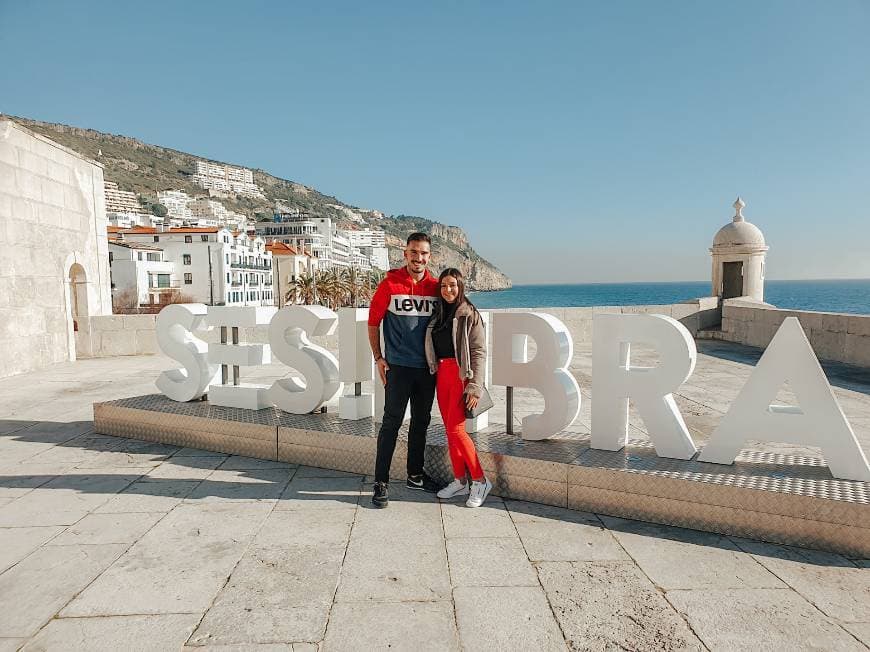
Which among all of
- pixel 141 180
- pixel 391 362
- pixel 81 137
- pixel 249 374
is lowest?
pixel 249 374

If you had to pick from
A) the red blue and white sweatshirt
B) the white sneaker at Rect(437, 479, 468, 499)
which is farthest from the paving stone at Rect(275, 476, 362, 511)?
the red blue and white sweatshirt

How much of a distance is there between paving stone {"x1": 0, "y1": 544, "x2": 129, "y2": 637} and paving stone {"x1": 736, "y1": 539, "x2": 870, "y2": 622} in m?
3.72

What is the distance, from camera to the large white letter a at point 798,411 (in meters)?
3.57

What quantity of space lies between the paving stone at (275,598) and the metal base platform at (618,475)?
150cm

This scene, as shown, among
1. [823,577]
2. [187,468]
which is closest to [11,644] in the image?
[187,468]

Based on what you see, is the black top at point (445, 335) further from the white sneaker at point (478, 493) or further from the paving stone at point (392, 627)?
the paving stone at point (392, 627)

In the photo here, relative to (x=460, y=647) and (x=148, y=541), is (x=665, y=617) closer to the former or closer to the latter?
(x=460, y=647)

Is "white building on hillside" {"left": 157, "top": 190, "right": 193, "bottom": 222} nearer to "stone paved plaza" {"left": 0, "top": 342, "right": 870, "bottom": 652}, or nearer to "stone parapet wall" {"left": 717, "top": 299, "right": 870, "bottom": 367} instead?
"stone parapet wall" {"left": 717, "top": 299, "right": 870, "bottom": 367}

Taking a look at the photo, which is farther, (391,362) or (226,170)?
(226,170)

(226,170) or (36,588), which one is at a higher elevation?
(226,170)

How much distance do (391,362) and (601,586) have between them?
83.0 inches

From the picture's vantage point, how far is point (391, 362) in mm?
4129

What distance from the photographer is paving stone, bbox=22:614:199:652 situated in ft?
7.86

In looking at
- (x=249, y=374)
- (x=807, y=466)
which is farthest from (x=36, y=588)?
(x=249, y=374)
